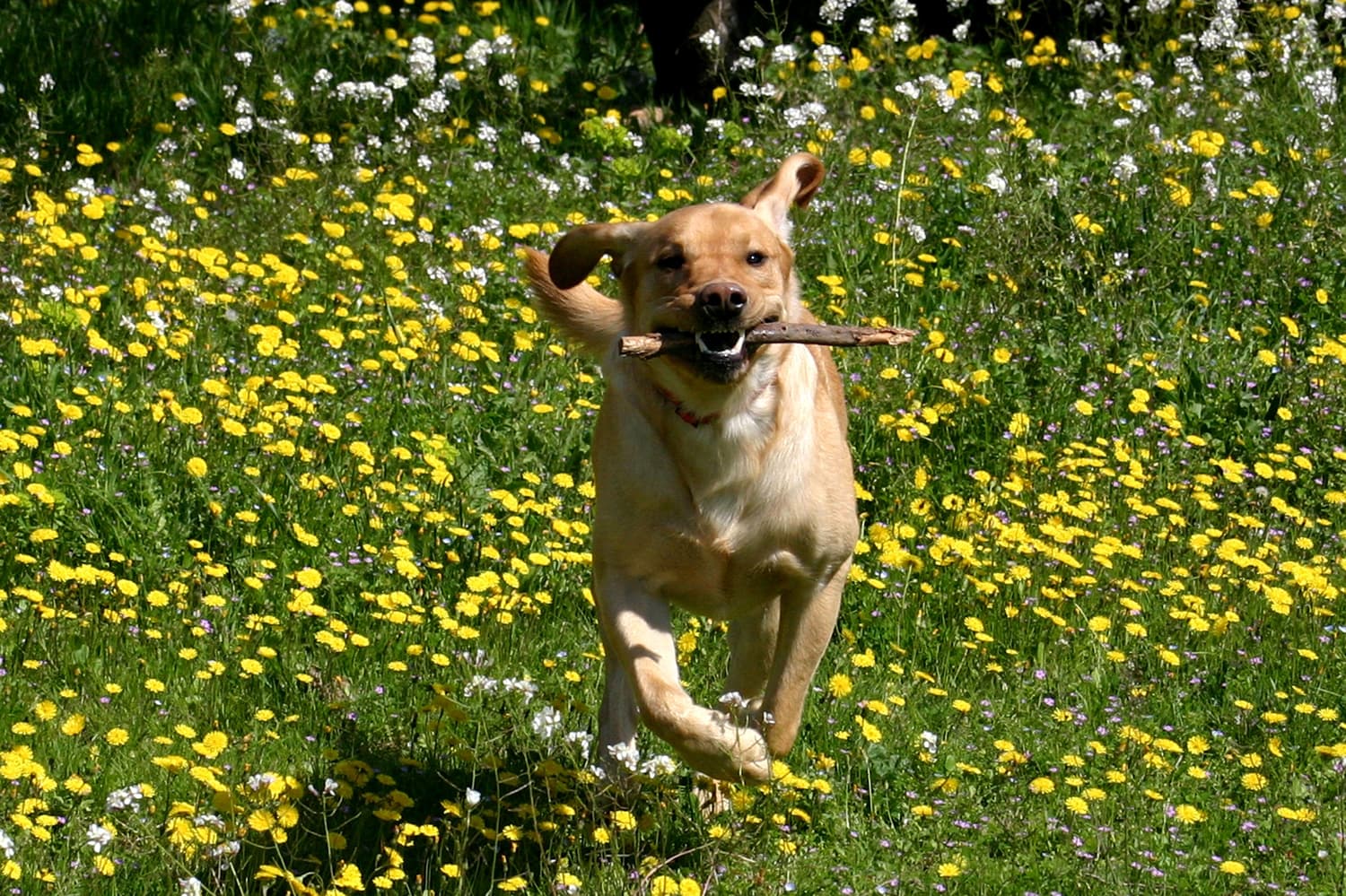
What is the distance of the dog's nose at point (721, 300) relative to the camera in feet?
13.7

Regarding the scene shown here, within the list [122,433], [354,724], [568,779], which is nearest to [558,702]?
[568,779]

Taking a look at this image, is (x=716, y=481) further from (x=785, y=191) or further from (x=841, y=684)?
(x=785, y=191)

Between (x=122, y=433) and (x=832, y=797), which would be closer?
(x=832, y=797)

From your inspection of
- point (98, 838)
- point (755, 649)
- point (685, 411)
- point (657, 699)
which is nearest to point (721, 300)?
point (685, 411)

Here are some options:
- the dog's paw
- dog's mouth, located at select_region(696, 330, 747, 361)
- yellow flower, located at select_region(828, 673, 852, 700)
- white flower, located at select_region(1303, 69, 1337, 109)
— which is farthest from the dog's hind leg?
white flower, located at select_region(1303, 69, 1337, 109)

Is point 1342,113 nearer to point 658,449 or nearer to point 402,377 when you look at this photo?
point 402,377

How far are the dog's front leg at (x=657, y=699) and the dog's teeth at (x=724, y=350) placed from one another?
0.60 metres

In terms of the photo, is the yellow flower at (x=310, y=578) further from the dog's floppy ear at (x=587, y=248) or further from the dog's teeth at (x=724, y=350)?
the dog's teeth at (x=724, y=350)

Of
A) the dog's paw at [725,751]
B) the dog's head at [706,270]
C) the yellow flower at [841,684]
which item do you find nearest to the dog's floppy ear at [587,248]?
the dog's head at [706,270]

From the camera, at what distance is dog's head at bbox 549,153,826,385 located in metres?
4.24

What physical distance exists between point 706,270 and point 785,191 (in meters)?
0.75

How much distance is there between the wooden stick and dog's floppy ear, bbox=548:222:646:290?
16.1 inches

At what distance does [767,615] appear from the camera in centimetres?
486

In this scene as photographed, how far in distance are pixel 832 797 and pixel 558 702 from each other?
2.34 ft
